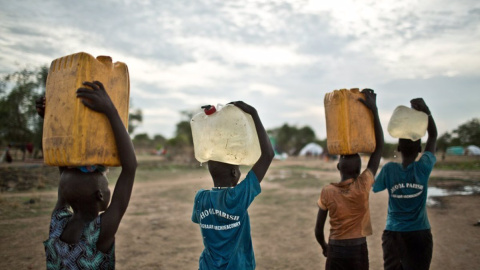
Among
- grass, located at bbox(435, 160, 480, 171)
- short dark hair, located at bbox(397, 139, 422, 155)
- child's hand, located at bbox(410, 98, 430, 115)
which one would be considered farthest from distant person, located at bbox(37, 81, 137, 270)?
grass, located at bbox(435, 160, 480, 171)

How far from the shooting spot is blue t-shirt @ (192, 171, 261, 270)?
2.04 meters

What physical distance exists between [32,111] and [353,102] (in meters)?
18.8

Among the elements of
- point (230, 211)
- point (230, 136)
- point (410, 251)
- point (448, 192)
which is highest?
point (230, 136)

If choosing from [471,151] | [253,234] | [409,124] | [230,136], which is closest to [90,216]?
[230,136]

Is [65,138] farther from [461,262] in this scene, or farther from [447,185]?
[447,185]

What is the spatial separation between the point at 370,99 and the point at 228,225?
161 cm

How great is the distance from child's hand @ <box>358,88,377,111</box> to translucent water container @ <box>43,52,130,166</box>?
1992 millimetres

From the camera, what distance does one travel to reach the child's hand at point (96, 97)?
65.1 inches

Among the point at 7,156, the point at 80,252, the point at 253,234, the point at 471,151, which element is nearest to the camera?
the point at 80,252

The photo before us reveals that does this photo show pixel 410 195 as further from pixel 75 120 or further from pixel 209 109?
pixel 75 120

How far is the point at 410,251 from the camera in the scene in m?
3.04

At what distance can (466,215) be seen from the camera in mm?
7410

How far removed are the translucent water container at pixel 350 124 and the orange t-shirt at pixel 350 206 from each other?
0.84 feet

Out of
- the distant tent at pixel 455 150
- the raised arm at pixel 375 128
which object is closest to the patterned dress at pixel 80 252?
the raised arm at pixel 375 128
